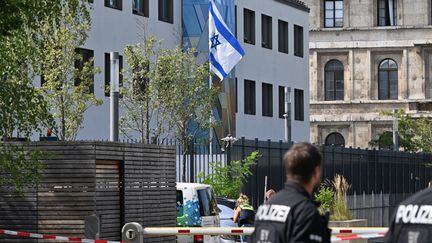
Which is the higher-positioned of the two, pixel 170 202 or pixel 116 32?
pixel 116 32

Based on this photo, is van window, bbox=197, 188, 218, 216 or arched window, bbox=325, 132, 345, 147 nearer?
van window, bbox=197, 188, 218, 216

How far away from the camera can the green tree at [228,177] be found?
37.7 meters

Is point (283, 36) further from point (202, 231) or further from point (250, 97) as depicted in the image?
point (202, 231)

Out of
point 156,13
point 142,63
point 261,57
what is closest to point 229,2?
point 156,13

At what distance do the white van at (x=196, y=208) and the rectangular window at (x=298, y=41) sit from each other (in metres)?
39.0

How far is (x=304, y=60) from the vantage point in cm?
6831

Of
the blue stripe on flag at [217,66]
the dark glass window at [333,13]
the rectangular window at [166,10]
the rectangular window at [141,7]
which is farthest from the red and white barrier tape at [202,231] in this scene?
the dark glass window at [333,13]

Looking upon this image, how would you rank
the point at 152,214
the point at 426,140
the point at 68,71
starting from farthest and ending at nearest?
the point at 426,140, the point at 68,71, the point at 152,214

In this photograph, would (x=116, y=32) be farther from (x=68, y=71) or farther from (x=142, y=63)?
(x=68, y=71)

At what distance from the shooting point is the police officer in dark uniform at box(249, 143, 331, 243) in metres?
10.0

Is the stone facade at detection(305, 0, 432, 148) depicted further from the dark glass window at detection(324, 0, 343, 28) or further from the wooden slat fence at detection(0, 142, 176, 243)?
the wooden slat fence at detection(0, 142, 176, 243)

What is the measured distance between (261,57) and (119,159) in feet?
123

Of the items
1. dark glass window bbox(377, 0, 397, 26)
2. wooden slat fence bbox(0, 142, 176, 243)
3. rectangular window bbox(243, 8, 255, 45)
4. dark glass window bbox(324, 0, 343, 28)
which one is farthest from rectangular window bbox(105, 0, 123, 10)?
dark glass window bbox(377, 0, 397, 26)

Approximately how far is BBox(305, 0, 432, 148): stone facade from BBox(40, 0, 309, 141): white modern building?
3272 cm
